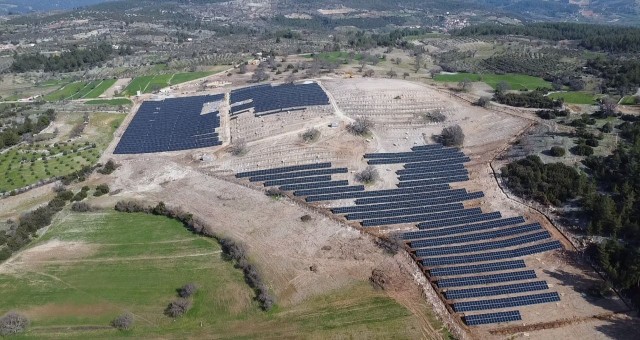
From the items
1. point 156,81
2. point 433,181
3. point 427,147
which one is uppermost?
point 427,147

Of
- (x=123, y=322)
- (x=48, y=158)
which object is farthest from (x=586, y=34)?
(x=123, y=322)

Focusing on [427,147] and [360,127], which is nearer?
[427,147]

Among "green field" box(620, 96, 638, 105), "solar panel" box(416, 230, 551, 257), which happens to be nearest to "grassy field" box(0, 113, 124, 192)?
"solar panel" box(416, 230, 551, 257)

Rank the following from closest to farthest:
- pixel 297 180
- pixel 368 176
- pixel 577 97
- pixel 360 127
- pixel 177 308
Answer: pixel 177 308, pixel 368 176, pixel 297 180, pixel 360 127, pixel 577 97

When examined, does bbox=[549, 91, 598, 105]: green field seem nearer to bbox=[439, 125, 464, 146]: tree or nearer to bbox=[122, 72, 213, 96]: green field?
bbox=[439, 125, 464, 146]: tree

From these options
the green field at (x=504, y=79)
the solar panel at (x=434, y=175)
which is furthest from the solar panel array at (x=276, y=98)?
the green field at (x=504, y=79)

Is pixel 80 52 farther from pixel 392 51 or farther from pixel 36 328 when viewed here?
pixel 36 328

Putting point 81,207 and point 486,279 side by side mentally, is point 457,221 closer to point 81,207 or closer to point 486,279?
point 486,279
